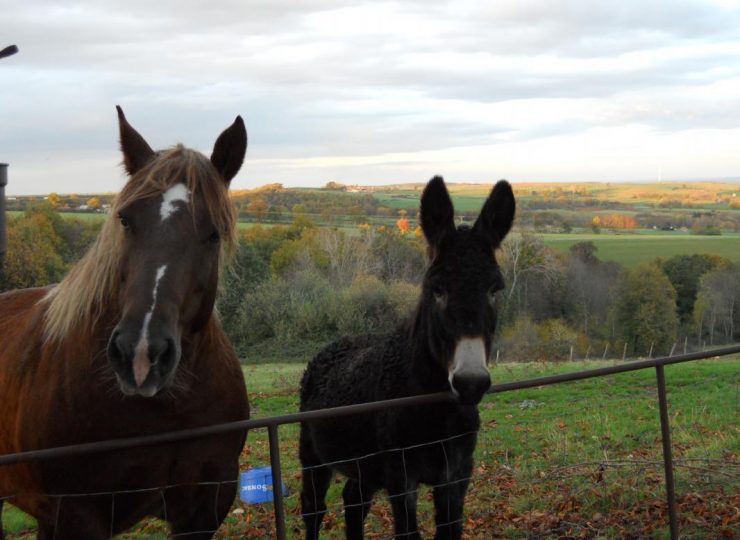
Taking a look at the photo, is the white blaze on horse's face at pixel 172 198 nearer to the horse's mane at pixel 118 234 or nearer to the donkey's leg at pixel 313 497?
the horse's mane at pixel 118 234

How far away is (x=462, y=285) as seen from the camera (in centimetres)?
360

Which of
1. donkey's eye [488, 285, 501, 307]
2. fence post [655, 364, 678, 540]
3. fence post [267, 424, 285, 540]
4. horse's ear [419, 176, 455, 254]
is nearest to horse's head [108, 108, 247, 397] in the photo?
fence post [267, 424, 285, 540]

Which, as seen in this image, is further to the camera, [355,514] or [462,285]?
[355,514]

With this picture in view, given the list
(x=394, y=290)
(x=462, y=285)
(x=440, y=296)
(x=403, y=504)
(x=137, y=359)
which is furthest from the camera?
(x=394, y=290)

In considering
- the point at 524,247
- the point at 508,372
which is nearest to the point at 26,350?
the point at 508,372

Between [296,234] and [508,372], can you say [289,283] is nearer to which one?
[296,234]

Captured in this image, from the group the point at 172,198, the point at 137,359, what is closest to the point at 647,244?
the point at 172,198

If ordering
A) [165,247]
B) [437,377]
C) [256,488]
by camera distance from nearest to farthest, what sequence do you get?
[165,247] → [437,377] → [256,488]

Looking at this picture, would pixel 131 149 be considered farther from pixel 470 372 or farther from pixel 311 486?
pixel 311 486

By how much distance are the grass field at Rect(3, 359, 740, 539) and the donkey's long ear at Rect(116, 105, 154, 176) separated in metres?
2.24

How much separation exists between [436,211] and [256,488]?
3.77 m

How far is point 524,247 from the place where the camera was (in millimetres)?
38656

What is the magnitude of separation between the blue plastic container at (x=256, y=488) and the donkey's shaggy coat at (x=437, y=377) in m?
1.97

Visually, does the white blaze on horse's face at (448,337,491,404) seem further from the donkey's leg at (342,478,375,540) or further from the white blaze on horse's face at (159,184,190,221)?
the donkey's leg at (342,478,375,540)
